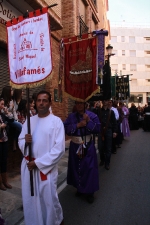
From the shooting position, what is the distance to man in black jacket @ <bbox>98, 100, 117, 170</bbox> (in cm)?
Result: 649

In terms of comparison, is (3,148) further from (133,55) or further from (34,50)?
(133,55)

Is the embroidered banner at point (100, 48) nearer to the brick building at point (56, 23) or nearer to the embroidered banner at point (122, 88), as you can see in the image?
the brick building at point (56, 23)

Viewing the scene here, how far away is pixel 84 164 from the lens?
423 centimetres

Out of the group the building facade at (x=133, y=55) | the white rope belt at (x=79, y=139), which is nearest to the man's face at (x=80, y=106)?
the white rope belt at (x=79, y=139)

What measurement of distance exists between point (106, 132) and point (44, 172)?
405 cm

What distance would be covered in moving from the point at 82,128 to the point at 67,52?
1.67 meters

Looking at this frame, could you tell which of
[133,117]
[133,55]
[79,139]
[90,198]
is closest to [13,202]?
[90,198]

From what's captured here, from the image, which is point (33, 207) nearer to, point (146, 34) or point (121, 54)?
point (121, 54)

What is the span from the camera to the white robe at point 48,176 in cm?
275

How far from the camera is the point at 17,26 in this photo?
10.3 feet

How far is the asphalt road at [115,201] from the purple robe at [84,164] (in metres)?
0.32

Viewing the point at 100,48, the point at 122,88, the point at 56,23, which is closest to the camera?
the point at 100,48

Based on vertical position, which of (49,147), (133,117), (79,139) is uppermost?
(49,147)

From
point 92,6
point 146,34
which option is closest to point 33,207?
Result: point 92,6
